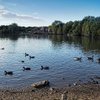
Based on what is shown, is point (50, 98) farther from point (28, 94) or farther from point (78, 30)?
point (78, 30)

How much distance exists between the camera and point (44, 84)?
35656mm

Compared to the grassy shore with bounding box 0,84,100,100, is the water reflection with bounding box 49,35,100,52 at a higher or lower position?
lower

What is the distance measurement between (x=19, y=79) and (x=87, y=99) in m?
15.9

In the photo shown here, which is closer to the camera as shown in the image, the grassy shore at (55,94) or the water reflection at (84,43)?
the grassy shore at (55,94)

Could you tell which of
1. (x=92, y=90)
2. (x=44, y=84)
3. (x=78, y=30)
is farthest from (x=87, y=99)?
(x=78, y=30)

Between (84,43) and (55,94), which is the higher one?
(55,94)

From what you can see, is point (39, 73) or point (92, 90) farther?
point (39, 73)

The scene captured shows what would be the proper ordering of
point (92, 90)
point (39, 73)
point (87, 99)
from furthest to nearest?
point (39, 73) → point (92, 90) → point (87, 99)

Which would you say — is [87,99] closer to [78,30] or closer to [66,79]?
[66,79]

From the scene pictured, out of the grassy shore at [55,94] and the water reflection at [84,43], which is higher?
the grassy shore at [55,94]

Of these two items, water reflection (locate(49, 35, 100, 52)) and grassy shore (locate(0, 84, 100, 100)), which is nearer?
grassy shore (locate(0, 84, 100, 100))

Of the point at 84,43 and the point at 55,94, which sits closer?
the point at 55,94

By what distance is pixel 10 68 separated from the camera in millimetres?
50344

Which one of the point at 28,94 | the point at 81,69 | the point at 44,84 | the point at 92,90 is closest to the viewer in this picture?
the point at 28,94
